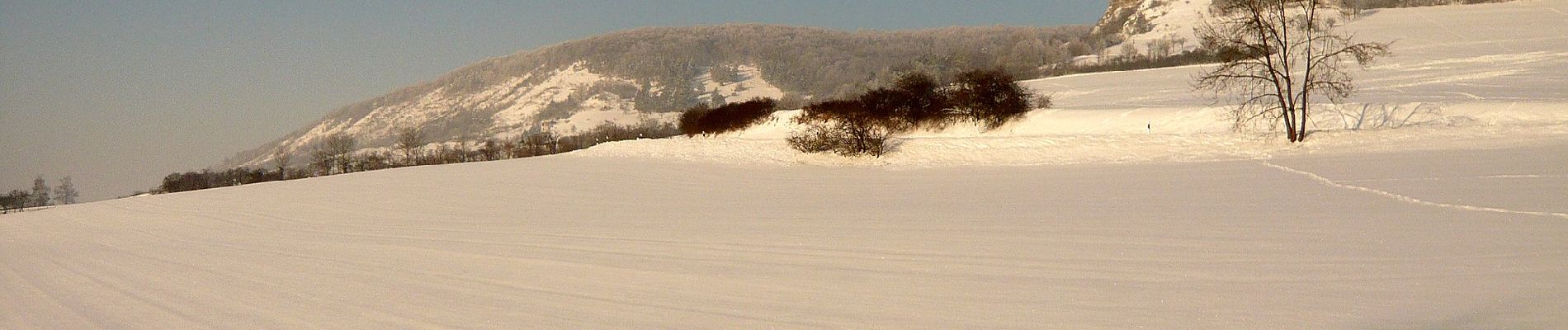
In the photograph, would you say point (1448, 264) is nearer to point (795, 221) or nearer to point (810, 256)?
point (810, 256)

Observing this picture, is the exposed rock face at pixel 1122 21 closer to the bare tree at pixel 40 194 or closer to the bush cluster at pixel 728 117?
the bush cluster at pixel 728 117

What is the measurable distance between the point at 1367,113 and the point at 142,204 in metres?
44.6

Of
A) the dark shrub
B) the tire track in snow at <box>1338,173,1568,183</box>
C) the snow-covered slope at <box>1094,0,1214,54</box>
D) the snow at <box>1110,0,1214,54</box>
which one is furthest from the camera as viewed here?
the snow at <box>1110,0,1214,54</box>

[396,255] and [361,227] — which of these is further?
[361,227]

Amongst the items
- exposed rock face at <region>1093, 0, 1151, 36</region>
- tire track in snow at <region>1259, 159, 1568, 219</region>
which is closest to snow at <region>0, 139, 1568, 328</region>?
tire track in snow at <region>1259, 159, 1568, 219</region>

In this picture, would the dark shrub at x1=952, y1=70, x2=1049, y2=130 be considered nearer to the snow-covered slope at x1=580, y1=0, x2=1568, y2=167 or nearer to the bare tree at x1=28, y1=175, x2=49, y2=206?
the snow-covered slope at x1=580, y1=0, x2=1568, y2=167

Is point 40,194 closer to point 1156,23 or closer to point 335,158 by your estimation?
point 335,158

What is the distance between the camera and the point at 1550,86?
127 ft

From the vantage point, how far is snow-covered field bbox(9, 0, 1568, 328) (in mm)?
9266

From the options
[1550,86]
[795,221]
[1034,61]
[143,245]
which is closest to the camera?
[795,221]

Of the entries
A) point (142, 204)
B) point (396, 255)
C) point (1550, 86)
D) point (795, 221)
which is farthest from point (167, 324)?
point (1550, 86)

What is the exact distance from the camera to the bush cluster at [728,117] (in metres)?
60.2

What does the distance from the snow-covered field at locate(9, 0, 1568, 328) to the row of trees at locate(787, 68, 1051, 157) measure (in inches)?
272

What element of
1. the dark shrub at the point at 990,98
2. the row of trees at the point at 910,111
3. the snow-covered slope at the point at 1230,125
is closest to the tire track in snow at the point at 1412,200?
the snow-covered slope at the point at 1230,125
